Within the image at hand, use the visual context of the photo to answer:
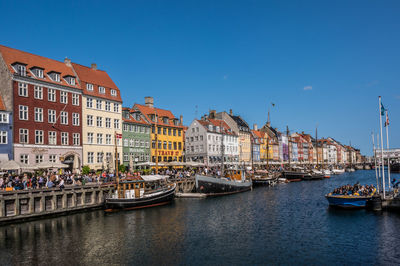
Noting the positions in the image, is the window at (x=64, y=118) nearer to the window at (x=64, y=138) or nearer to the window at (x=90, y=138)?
the window at (x=64, y=138)

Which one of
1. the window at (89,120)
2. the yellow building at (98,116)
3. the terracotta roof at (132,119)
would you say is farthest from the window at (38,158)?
the terracotta roof at (132,119)

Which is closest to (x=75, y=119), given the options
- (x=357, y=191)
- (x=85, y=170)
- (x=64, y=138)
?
(x=64, y=138)

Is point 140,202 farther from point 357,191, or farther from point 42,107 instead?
point 357,191

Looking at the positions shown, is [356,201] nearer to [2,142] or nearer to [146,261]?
[146,261]

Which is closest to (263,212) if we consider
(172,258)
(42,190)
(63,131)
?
(172,258)

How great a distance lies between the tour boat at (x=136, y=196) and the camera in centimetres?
4238

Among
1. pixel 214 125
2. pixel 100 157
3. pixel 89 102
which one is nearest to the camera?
pixel 89 102

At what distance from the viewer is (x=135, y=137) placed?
72.0 metres

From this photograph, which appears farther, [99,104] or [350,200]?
[99,104]

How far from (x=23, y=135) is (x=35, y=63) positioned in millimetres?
12048

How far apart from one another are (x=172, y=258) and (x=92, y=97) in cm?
4342

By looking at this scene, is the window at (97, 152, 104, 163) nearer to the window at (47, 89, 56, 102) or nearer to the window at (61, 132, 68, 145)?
the window at (61, 132, 68, 145)

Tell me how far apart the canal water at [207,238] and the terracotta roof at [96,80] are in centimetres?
2739

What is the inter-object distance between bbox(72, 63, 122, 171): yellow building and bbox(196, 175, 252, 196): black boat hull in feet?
51.5
